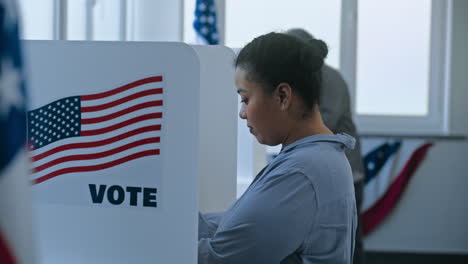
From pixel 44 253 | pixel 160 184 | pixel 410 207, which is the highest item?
pixel 160 184

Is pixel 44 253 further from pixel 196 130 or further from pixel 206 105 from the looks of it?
pixel 206 105

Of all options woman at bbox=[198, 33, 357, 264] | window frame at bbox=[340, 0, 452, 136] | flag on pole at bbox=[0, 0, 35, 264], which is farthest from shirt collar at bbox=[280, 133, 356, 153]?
window frame at bbox=[340, 0, 452, 136]

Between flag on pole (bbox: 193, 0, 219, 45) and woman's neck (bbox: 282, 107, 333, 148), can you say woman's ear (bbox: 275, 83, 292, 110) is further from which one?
flag on pole (bbox: 193, 0, 219, 45)

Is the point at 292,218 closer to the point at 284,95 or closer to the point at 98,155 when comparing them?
the point at 284,95

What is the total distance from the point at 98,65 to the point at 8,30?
2.56 ft

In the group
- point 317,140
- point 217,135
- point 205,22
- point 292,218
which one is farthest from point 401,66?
point 292,218

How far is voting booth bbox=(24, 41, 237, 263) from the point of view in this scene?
1231mm

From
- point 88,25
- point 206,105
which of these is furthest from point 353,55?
point 206,105

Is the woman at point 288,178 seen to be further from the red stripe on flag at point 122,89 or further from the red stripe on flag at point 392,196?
the red stripe on flag at point 392,196

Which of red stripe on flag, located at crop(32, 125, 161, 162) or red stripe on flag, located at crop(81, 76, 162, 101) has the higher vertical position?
red stripe on flag, located at crop(81, 76, 162, 101)

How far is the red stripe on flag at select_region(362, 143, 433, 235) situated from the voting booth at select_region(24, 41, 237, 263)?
12.8 ft

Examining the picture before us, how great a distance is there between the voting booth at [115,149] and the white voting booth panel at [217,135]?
49 centimetres

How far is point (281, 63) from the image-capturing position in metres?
1.30

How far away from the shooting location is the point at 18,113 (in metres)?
0.51
